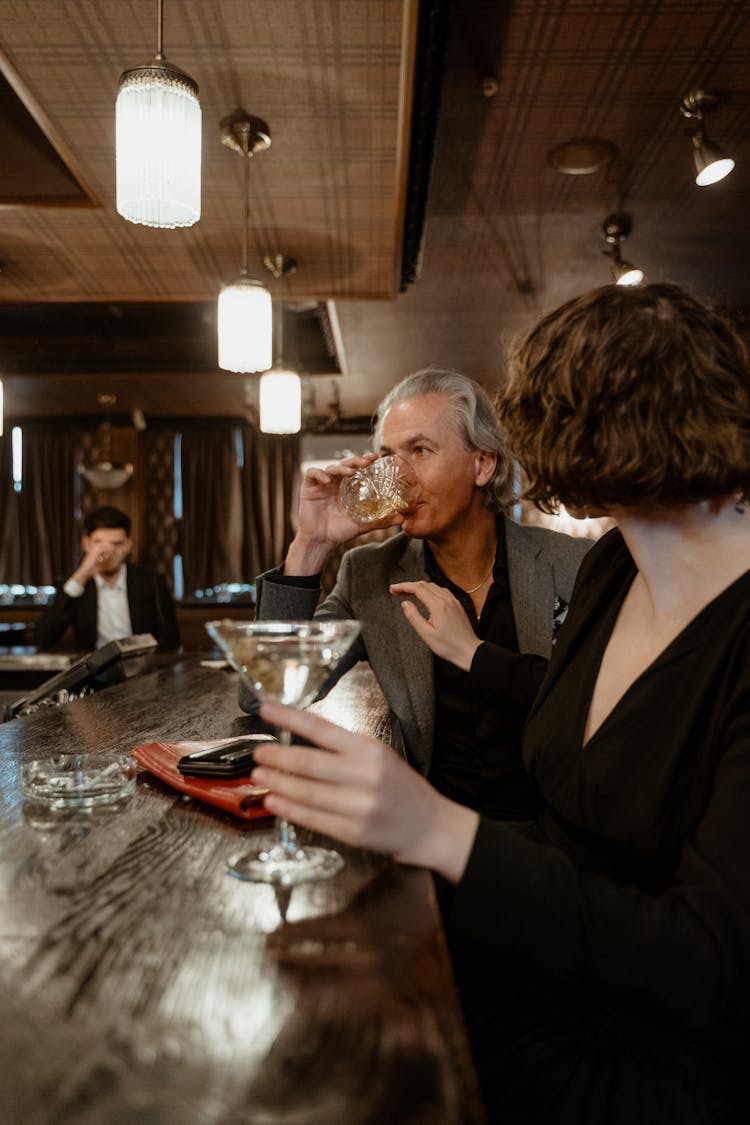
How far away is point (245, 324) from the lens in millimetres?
2938

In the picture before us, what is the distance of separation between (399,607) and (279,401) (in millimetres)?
2301

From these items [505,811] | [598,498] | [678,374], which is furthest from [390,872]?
[505,811]

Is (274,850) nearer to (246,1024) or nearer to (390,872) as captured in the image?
(390,872)

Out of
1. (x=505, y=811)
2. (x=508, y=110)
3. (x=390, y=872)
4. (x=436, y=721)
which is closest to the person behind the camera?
(x=390, y=872)

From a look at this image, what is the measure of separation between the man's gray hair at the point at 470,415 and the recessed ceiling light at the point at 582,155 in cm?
159

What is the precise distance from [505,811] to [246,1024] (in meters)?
1.28

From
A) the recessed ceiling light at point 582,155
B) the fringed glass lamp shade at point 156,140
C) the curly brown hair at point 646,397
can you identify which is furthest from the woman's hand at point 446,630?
the recessed ceiling light at point 582,155

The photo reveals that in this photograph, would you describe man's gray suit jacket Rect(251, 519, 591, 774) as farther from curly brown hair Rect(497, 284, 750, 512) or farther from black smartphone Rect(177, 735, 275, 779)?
curly brown hair Rect(497, 284, 750, 512)

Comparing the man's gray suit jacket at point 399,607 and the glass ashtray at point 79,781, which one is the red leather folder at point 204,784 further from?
the man's gray suit jacket at point 399,607

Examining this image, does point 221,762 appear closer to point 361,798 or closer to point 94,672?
point 361,798

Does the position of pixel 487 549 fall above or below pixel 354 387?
below

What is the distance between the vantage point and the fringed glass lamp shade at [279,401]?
407 cm

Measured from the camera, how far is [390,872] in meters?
0.84

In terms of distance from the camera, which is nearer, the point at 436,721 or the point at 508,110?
the point at 436,721
